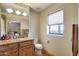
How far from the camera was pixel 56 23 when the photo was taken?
1.65 m

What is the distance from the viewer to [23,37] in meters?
1.63

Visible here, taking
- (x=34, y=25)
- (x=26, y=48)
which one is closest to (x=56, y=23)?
(x=34, y=25)

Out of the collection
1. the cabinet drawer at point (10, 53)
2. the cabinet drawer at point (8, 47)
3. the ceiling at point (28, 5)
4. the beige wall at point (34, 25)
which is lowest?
the cabinet drawer at point (10, 53)

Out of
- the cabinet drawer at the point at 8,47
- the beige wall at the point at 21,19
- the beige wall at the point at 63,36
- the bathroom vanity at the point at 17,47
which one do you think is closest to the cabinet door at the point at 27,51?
the bathroom vanity at the point at 17,47

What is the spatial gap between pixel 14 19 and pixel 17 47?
429 millimetres

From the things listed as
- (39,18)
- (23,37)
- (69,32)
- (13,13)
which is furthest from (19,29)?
(69,32)

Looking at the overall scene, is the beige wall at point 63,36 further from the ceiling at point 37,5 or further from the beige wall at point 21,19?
the beige wall at point 21,19

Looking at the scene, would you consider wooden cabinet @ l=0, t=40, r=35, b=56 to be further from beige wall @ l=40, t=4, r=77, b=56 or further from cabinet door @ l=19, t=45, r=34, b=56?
beige wall @ l=40, t=4, r=77, b=56

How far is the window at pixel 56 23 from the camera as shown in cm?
160

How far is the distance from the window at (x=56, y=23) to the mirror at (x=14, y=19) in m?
0.37

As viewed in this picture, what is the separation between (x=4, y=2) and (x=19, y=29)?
46 centimetres

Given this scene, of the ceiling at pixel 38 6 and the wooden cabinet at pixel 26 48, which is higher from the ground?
the ceiling at pixel 38 6

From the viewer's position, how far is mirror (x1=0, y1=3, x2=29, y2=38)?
153 centimetres

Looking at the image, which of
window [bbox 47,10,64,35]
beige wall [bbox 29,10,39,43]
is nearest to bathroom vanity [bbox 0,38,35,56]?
beige wall [bbox 29,10,39,43]
